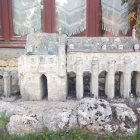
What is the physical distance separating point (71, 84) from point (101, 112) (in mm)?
1226

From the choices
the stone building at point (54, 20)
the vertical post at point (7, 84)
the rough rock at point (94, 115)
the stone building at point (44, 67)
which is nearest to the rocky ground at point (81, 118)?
the rough rock at point (94, 115)

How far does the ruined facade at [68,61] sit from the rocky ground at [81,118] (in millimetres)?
362

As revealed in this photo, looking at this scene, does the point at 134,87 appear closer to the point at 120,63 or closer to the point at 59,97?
the point at 120,63

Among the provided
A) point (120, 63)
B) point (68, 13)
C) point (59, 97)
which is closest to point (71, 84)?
point (59, 97)

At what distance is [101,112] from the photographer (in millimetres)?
2982

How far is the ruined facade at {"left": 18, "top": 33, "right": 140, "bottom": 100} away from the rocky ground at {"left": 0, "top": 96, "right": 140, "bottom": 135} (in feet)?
1.19

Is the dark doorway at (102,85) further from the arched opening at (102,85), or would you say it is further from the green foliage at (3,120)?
the green foliage at (3,120)

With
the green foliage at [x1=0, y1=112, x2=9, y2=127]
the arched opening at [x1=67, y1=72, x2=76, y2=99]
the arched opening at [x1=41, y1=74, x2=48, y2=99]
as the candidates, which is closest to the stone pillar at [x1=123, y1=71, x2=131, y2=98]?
the arched opening at [x1=67, y1=72, x2=76, y2=99]

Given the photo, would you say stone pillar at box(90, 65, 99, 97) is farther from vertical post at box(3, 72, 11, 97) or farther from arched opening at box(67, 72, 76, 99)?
vertical post at box(3, 72, 11, 97)

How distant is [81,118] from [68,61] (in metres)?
0.85

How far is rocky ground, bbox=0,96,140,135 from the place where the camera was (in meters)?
2.92

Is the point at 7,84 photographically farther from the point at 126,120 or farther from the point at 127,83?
the point at 126,120

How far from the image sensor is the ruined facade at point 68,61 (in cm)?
346

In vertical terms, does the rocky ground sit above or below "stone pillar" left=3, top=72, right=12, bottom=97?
below
